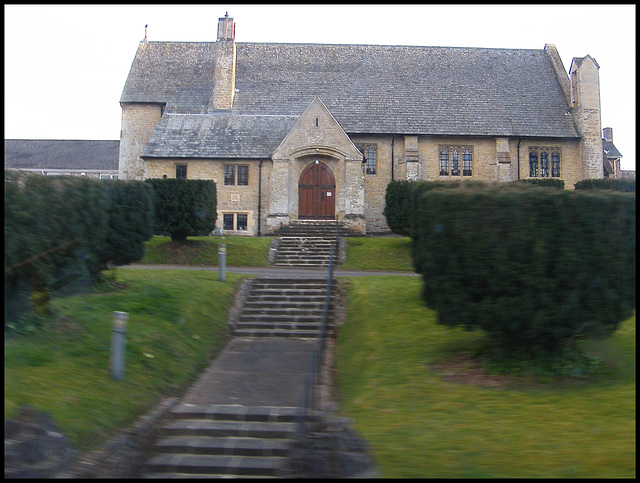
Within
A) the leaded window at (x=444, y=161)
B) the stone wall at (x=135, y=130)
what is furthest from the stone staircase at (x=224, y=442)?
the stone wall at (x=135, y=130)

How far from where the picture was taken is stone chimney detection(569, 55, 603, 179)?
35.0 metres

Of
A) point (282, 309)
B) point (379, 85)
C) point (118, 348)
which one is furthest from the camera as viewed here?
point (379, 85)

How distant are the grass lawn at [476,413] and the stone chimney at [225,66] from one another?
27.3 meters

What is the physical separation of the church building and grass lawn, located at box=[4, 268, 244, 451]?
16941 millimetres

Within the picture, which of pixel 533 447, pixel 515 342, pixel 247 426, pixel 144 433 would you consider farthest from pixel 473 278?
pixel 144 433

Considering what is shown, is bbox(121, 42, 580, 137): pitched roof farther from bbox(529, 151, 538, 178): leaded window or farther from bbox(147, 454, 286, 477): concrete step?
bbox(147, 454, 286, 477): concrete step

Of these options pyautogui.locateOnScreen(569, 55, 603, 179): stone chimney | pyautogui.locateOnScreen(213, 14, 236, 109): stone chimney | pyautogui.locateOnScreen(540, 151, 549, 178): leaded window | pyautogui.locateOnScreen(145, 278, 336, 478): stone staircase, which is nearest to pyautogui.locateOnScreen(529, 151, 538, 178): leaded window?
pyautogui.locateOnScreen(540, 151, 549, 178): leaded window

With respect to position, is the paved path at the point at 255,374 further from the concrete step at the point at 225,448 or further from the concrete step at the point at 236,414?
the concrete step at the point at 225,448

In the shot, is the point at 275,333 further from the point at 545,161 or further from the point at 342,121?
the point at 545,161

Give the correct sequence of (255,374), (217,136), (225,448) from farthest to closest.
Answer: (217,136) < (255,374) < (225,448)

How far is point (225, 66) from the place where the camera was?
36188 millimetres

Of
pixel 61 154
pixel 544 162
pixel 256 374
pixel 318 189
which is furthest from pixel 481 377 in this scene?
pixel 61 154

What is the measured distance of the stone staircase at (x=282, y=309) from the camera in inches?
526

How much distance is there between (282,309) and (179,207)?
966 centimetres
